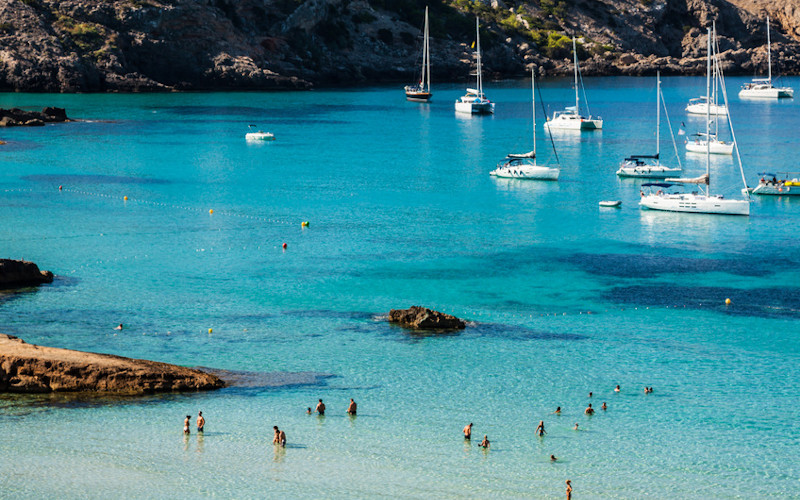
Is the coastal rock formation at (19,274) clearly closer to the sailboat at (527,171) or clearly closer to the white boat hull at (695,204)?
the white boat hull at (695,204)

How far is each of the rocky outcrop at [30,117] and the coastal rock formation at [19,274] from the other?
279 ft

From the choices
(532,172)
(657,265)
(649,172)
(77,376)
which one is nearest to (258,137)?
(532,172)

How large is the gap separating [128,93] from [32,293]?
13807 centimetres

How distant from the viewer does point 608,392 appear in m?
48.0

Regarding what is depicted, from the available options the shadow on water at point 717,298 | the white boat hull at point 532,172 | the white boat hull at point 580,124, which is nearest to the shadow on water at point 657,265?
the shadow on water at point 717,298

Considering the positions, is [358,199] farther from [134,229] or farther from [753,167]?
[753,167]

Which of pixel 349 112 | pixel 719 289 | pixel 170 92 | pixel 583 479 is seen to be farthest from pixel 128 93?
pixel 583 479

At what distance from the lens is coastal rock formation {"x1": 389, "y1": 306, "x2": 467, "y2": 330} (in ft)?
184

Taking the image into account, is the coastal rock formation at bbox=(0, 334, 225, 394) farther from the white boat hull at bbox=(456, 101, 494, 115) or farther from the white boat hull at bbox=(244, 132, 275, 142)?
the white boat hull at bbox=(456, 101, 494, 115)

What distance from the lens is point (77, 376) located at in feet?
151

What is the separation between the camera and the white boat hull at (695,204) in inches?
3450

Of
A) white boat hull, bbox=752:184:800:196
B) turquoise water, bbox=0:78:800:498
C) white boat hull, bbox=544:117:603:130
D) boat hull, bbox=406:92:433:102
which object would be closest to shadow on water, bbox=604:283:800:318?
turquoise water, bbox=0:78:800:498

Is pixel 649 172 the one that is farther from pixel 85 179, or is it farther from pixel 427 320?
pixel 85 179

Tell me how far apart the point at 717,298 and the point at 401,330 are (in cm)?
2110
